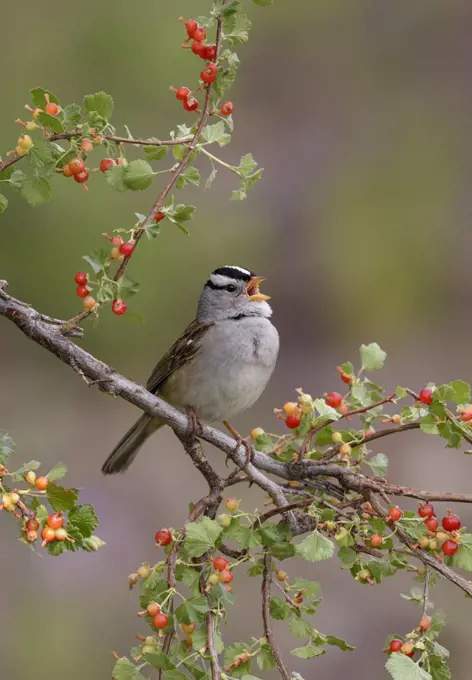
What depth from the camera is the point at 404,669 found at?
198cm

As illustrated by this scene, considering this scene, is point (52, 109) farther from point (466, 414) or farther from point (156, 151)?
point (466, 414)

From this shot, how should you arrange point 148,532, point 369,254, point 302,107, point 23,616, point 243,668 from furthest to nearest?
point 302,107 → point 369,254 → point 148,532 → point 23,616 → point 243,668

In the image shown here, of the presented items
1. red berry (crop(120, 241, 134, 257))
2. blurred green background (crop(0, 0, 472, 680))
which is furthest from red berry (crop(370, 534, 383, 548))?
blurred green background (crop(0, 0, 472, 680))

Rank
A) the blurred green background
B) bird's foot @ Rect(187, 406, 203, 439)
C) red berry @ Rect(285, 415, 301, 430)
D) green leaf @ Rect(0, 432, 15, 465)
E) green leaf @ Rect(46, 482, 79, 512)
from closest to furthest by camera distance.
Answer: green leaf @ Rect(46, 482, 79, 512)
green leaf @ Rect(0, 432, 15, 465)
red berry @ Rect(285, 415, 301, 430)
bird's foot @ Rect(187, 406, 203, 439)
the blurred green background

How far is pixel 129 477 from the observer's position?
23.8ft

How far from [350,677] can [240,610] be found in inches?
29.1

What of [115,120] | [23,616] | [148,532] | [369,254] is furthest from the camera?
[369,254]

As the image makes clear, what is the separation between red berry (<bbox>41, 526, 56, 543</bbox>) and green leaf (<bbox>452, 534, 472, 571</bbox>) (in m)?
0.81

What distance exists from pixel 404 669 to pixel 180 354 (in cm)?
173

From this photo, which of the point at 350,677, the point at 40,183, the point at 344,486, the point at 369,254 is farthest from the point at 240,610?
the point at 40,183

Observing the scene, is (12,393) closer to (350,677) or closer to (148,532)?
(148,532)

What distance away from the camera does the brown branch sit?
2.11 metres

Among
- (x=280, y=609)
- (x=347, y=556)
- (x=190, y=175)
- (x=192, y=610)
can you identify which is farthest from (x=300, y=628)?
(x=190, y=175)

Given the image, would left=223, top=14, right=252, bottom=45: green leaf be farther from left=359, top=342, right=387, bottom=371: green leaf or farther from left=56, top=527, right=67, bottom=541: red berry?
left=56, top=527, right=67, bottom=541: red berry
